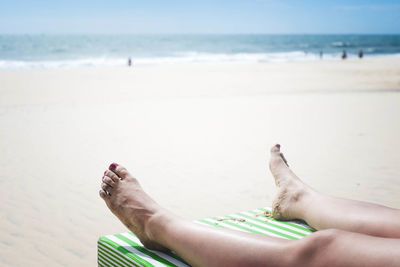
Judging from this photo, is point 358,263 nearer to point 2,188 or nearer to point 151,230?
point 151,230

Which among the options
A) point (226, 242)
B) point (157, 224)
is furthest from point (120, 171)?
point (226, 242)

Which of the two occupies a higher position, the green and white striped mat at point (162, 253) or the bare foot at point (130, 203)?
the bare foot at point (130, 203)

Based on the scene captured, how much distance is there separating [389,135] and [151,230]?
6271mm

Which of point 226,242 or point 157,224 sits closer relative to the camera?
point 226,242

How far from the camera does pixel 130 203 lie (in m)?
2.29

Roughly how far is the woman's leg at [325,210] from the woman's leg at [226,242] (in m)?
0.46

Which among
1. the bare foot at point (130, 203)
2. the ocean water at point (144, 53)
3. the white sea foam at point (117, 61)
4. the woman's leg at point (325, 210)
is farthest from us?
the ocean water at point (144, 53)

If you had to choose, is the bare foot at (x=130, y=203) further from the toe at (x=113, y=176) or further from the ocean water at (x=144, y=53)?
the ocean water at (x=144, y=53)

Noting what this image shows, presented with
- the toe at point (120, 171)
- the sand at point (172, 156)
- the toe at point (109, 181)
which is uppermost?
the toe at point (120, 171)

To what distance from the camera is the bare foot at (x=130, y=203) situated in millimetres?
2174

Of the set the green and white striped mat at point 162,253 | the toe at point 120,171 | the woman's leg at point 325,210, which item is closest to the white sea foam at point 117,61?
the toe at point 120,171

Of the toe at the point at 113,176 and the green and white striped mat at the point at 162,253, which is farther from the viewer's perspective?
the toe at the point at 113,176

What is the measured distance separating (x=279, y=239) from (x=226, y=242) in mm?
220

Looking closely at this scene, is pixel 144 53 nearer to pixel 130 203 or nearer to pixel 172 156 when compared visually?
pixel 172 156
